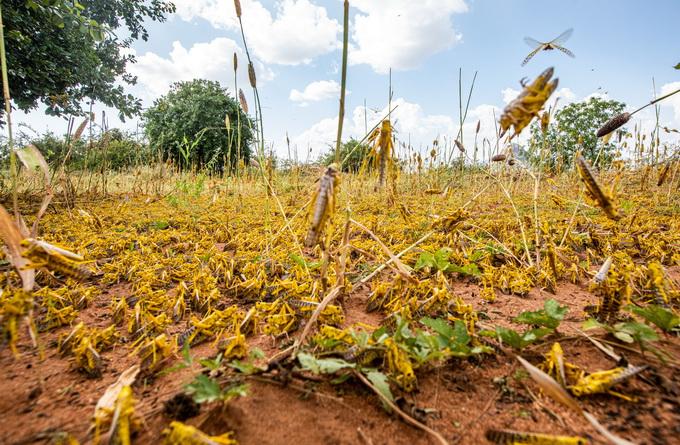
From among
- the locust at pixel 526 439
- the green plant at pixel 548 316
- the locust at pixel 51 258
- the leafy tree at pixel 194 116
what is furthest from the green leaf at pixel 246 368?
the leafy tree at pixel 194 116

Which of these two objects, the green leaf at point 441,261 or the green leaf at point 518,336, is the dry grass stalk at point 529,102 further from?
the green leaf at point 441,261

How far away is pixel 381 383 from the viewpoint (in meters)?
0.68

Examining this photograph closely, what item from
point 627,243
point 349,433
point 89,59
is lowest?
point 349,433

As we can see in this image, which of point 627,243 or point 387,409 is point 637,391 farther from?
point 627,243

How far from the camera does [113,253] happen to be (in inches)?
75.6

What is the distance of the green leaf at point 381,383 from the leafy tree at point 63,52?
11.0 ft

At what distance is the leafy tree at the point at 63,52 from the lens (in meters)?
3.20

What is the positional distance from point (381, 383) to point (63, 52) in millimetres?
5746

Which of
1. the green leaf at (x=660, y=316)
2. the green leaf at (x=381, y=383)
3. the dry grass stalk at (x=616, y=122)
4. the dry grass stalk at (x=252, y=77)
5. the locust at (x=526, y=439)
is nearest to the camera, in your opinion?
the locust at (x=526, y=439)

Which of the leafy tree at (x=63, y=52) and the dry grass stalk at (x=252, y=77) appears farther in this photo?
the leafy tree at (x=63, y=52)

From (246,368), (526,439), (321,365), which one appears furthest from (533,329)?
(246,368)

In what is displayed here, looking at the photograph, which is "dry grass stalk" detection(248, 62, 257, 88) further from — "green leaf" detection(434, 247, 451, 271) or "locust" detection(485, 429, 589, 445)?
"locust" detection(485, 429, 589, 445)

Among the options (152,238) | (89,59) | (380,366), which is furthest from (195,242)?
(89,59)

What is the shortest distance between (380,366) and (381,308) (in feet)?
1.33
